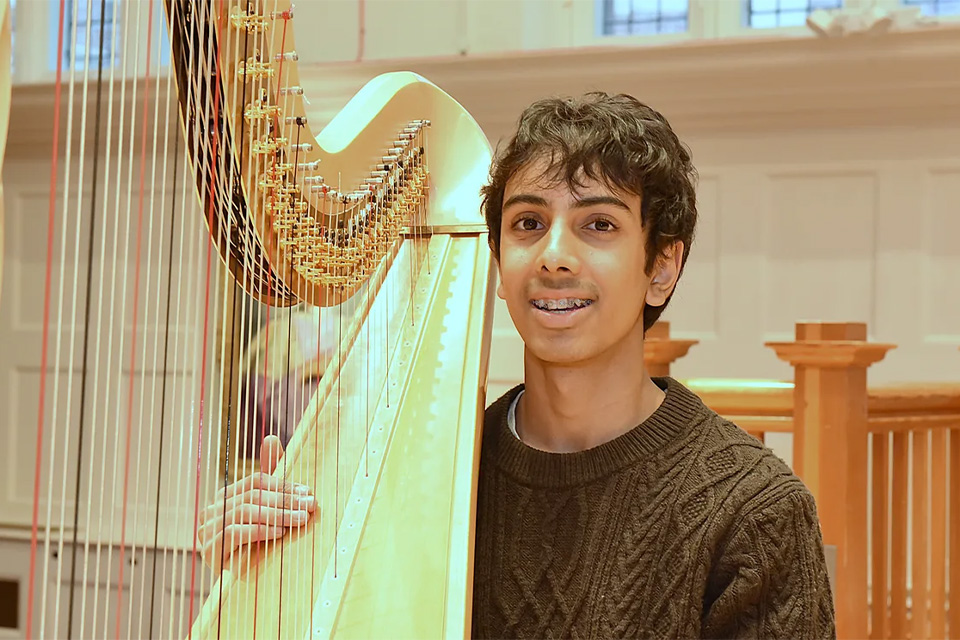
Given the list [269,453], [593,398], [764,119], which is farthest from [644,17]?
[269,453]

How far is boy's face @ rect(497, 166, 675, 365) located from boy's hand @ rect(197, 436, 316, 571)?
347 mm

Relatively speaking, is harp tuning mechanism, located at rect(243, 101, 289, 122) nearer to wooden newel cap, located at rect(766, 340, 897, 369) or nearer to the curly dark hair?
the curly dark hair

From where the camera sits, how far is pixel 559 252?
121 centimetres

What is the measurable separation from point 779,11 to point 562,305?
309 cm

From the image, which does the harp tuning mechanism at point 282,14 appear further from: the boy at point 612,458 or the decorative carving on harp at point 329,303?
the boy at point 612,458

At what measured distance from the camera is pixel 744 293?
3785 mm

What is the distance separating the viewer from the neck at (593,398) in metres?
1.29

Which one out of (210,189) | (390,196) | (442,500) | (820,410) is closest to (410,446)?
(442,500)

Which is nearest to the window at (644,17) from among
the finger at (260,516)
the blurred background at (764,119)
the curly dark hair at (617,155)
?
the blurred background at (764,119)

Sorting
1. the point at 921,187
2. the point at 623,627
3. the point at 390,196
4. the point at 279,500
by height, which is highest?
the point at 921,187

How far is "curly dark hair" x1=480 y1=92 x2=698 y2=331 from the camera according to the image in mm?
1252

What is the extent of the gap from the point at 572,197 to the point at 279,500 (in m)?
0.51

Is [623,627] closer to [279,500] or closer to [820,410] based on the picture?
[279,500]

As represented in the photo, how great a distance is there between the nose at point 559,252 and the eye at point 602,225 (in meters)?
0.03
